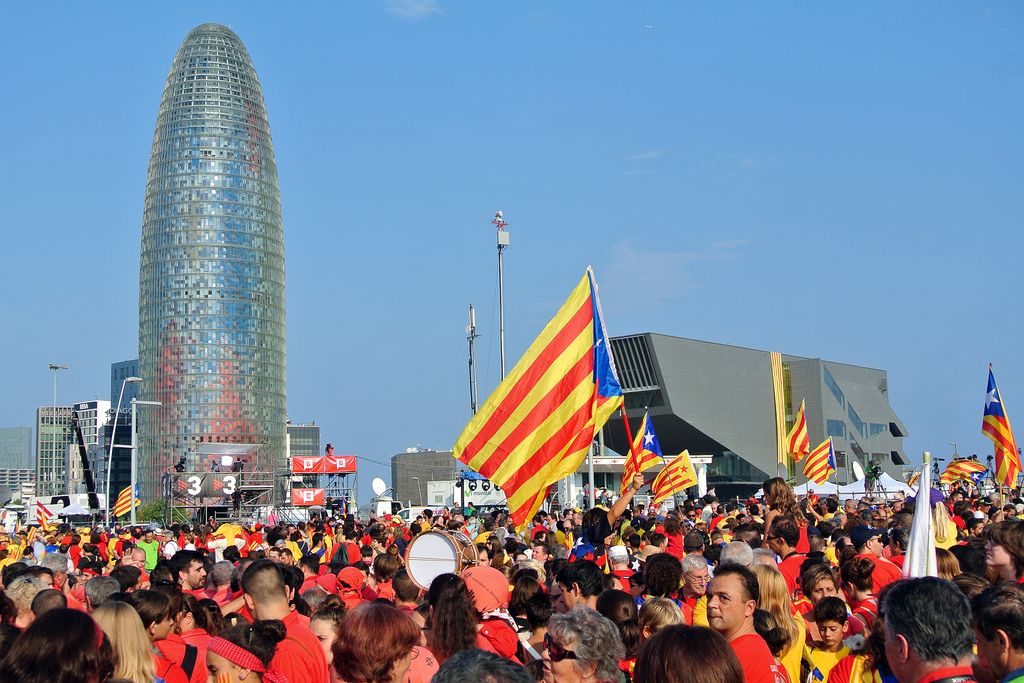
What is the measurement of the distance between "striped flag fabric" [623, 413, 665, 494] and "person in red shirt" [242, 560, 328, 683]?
527 cm

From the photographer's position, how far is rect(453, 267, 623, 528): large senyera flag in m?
10.5

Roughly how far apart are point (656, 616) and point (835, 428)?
289 feet

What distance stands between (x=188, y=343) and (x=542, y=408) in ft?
416

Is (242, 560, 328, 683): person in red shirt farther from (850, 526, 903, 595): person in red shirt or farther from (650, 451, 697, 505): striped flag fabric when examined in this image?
(650, 451, 697, 505): striped flag fabric

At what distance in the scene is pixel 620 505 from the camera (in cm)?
1027

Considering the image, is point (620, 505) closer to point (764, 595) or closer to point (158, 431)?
point (764, 595)

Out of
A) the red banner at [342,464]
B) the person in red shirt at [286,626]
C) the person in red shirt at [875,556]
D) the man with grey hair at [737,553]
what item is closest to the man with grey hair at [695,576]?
the man with grey hair at [737,553]

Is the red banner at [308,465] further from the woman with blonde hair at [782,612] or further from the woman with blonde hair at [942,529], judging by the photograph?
the woman with blonde hair at [782,612]

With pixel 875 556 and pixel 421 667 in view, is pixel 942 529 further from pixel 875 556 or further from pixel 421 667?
pixel 421 667

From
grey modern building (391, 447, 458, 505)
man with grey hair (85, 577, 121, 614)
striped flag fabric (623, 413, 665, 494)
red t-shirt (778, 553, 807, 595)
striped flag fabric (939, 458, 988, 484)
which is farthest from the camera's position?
grey modern building (391, 447, 458, 505)

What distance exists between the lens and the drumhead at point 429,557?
24.0ft

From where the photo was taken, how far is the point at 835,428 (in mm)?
90625

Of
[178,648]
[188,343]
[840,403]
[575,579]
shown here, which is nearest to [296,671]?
[178,648]

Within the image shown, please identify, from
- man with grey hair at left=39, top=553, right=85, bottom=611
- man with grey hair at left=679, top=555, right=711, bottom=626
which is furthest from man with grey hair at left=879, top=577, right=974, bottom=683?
man with grey hair at left=39, top=553, right=85, bottom=611
